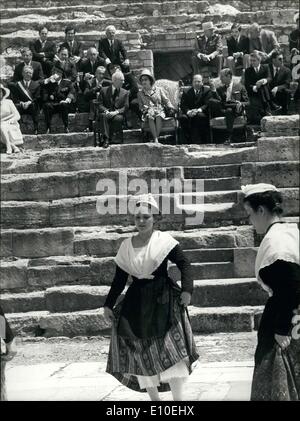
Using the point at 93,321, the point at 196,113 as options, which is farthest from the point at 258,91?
the point at 93,321

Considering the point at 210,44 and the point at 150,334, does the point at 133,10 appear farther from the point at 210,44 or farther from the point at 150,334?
the point at 150,334

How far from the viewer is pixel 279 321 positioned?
6.03 m

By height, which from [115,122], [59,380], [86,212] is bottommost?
[59,380]

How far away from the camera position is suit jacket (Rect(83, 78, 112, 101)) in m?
17.6

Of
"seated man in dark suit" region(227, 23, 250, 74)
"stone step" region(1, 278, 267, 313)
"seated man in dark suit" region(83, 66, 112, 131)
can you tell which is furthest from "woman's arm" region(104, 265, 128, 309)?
"seated man in dark suit" region(227, 23, 250, 74)

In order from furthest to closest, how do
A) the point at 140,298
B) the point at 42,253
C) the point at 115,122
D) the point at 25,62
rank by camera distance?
1. the point at 25,62
2. the point at 115,122
3. the point at 42,253
4. the point at 140,298

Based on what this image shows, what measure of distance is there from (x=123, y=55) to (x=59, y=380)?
35.1 ft

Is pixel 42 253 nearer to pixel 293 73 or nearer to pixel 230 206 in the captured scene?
pixel 230 206

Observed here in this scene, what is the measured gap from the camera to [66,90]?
1792 centimetres

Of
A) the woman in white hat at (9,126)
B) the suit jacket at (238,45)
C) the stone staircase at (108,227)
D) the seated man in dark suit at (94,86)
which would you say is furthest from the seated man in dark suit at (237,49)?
the woman in white hat at (9,126)

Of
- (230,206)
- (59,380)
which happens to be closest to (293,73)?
(230,206)

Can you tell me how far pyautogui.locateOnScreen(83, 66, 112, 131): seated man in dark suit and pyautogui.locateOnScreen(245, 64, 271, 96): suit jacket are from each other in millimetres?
2432

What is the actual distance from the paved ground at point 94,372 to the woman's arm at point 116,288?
96 cm

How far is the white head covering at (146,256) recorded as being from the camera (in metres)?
7.83
